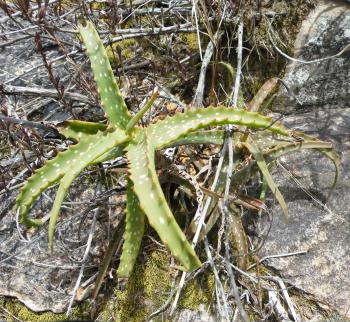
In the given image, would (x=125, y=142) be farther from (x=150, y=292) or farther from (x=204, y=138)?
(x=150, y=292)

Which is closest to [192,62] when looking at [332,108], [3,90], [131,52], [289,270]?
[131,52]

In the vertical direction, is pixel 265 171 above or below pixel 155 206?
below

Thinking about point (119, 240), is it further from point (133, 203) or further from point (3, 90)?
point (3, 90)

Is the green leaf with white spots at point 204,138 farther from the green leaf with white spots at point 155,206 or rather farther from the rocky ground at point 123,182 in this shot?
the rocky ground at point 123,182

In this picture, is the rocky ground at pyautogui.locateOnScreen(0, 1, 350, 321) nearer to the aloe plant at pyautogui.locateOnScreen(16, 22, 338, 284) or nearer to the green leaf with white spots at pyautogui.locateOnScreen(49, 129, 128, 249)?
the aloe plant at pyautogui.locateOnScreen(16, 22, 338, 284)

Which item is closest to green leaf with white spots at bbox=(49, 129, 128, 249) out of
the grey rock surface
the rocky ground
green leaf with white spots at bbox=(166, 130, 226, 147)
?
green leaf with white spots at bbox=(166, 130, 226, 147)

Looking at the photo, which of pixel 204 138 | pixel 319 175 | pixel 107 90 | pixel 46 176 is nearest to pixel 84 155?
pixel 46 176
